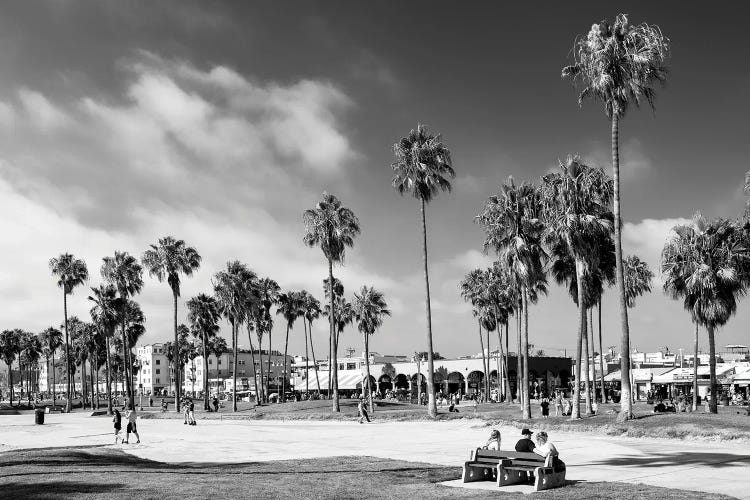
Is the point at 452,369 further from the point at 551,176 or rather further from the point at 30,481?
the point at 30,481

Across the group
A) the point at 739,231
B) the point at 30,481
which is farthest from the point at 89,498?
the point at 739,231

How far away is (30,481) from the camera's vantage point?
50.8 ft

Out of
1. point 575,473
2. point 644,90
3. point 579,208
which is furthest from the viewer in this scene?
point 579,208

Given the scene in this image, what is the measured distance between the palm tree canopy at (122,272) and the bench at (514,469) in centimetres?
6862

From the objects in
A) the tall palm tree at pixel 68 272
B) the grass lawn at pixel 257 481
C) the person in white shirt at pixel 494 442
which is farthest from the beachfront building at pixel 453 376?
the person in white shirt at pixel 494 442

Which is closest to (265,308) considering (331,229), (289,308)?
(289,308)

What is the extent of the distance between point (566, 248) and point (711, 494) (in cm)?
2468

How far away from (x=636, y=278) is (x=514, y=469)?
55.0 metres

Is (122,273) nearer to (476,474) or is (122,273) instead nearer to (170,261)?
(170,261)

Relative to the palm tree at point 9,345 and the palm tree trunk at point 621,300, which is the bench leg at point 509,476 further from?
the palm tree at point 9,345

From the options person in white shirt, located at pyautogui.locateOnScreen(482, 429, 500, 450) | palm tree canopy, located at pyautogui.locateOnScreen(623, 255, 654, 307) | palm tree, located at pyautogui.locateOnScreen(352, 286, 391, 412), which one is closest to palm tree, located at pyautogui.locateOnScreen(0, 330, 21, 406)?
palm tree, located at pyautogui.locateOnScreen(352, 286, 391, 412)

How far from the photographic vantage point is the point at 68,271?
272 ft

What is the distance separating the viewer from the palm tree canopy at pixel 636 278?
64.0 metres

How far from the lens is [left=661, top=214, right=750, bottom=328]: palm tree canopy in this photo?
37906 mm
